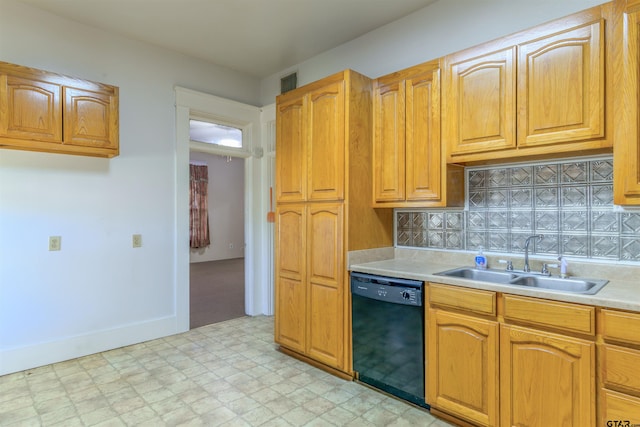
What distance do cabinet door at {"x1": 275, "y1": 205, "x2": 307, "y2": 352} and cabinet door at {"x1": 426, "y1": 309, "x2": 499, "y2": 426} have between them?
1.20m

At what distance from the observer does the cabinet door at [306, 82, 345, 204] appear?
2797 millimetres

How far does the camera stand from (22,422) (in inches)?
87.0

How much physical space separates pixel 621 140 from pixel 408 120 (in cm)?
129

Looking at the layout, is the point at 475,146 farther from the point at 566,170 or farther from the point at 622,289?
the point at 622,289

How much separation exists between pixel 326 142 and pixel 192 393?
2185 mm

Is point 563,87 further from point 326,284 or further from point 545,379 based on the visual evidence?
point 326,284

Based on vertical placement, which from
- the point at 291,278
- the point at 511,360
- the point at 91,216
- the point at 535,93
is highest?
the point at 535,93

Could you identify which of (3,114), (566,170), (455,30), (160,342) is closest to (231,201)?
(160,342)

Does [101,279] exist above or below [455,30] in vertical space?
below

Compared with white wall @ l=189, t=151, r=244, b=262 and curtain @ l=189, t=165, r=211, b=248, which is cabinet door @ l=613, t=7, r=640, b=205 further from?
curtain @ l=189, t=165, r=211, b=248

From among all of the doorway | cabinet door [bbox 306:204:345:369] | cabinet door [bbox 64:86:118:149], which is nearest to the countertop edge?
cabinet door [bbox 306:204:345:369]

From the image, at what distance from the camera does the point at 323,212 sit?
9.57ft

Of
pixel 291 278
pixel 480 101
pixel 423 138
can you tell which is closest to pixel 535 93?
pixel 480 101

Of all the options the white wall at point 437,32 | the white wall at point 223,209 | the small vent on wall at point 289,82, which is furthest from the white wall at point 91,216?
the white wall at point 223,209
